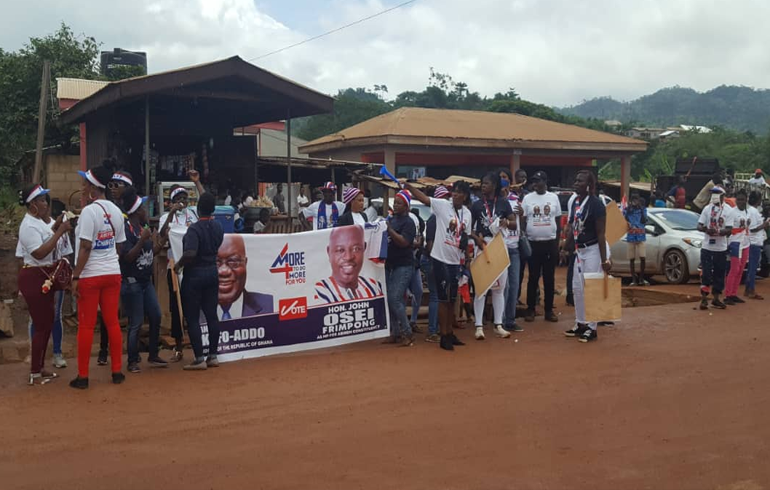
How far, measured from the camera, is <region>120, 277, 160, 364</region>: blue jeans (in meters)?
7.58

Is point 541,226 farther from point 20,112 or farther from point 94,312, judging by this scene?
point 20,112

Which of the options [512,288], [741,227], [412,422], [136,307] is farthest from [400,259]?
[741,227]

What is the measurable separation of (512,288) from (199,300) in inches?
163

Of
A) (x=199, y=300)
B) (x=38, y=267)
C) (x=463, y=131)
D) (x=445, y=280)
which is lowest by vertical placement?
(x=199, y=300)

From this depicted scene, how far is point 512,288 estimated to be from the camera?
9.87m

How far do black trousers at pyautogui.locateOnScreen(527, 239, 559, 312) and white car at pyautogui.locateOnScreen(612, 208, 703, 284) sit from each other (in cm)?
440

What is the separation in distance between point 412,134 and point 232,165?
9040 millimetres

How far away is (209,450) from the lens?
5.38m

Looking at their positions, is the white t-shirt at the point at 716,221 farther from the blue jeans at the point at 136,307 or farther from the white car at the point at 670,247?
the blue jeans at the point at 136,307

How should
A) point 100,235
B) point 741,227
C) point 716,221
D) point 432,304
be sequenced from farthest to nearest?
1. point 741,227
2. point 716,221
3. point 432,304
4. point 100,235

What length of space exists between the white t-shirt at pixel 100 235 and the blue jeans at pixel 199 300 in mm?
714

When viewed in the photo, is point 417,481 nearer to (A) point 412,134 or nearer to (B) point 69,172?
(B) point 69,172

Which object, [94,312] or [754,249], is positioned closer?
[94,312]

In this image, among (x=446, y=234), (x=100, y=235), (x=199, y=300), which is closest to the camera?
(x=100, y=235)
